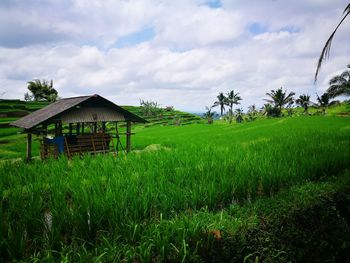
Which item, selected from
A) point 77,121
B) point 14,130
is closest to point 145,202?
point 77,121

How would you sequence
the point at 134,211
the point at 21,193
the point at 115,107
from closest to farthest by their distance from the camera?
the point at 134,211 < the point at 21,193 < the point at 115,107

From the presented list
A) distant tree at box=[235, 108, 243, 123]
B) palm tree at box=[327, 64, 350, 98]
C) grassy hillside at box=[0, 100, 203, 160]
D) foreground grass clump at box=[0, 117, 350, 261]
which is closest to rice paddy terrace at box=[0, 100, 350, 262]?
foreground grass clump at box=[0, 117, 350, 261]

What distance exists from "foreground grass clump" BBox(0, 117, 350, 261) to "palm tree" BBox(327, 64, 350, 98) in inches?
742

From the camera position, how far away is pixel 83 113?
456 inches

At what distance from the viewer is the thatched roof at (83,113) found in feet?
35.0

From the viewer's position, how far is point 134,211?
3496 millimetres

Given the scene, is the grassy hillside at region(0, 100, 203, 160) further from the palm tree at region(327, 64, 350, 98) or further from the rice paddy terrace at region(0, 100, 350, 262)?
the palm tree at region(327, 64, 350, 98)

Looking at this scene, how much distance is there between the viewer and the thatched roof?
35.0 ft

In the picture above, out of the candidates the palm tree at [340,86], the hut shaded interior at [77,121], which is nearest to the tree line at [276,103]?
the palm tree at [340,86]

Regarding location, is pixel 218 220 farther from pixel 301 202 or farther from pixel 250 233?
pixel 301 202

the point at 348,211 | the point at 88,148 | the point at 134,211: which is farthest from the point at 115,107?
the point at 348,211

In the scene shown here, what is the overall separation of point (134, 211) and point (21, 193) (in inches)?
75.4

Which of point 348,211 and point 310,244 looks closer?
point 310,244

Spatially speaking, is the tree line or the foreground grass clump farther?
the tree line
